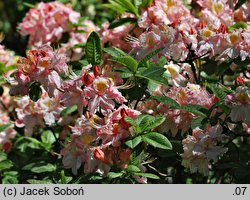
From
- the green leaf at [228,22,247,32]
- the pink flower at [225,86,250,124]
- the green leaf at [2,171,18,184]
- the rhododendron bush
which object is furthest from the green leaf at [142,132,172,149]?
→ the green leaf at [2,171,18,184]

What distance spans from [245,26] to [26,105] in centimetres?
90

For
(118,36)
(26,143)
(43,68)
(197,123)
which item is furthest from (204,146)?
(26,143)

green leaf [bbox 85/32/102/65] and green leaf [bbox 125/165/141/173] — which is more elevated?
green leaf [bbox 85/32/102/65]

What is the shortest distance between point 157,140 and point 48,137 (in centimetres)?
89

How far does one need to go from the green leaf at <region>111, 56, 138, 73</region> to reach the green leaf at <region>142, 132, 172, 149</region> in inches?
9.0

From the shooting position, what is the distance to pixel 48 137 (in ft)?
8.90

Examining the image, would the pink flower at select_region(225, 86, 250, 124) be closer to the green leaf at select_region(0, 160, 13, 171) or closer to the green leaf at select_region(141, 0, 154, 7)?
the green leaf at select_region(141, 0, 154, 7)

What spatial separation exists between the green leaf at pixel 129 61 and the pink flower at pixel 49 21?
0.94m

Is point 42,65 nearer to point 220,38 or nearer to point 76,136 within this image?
point 76,136

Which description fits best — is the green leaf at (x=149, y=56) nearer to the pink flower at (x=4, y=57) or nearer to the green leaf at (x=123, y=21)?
the green leaf at (x=123, y=21)

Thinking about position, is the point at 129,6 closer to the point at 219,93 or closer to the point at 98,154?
the point at 219,93

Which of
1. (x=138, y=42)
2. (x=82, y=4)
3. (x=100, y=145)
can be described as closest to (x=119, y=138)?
(x=100, y=145)

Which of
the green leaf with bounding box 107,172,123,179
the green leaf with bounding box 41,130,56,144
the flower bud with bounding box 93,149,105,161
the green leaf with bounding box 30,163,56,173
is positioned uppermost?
the flower bud with bounding box 93,149,105,161

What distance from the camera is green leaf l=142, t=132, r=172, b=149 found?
74.7 inches
